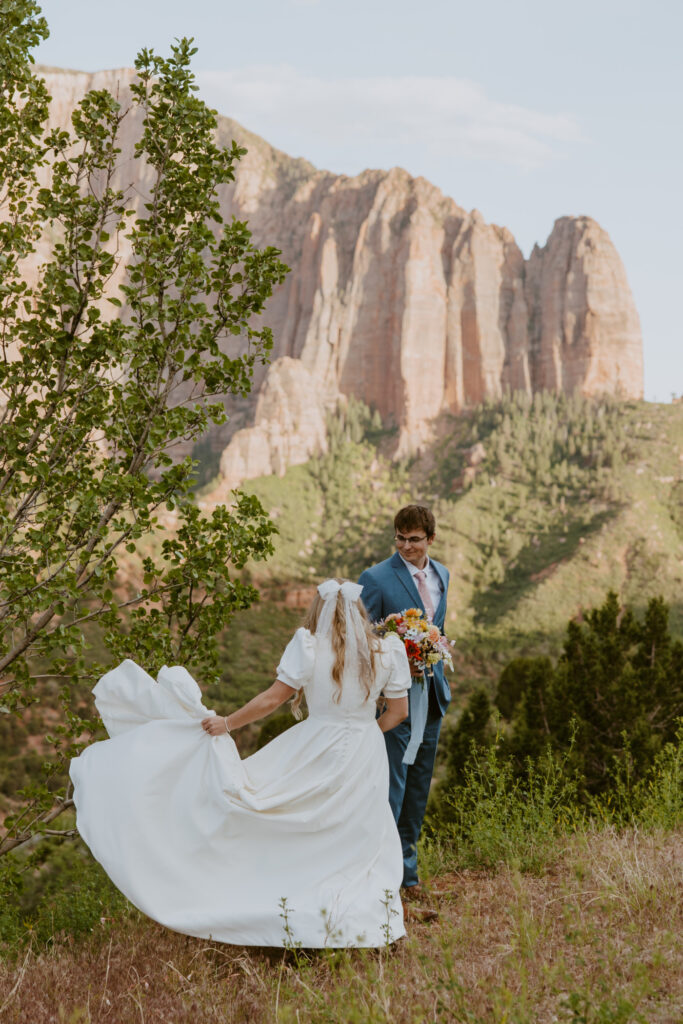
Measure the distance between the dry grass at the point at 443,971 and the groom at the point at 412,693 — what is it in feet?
1.67

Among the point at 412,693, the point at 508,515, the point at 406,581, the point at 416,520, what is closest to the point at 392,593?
the point at 406,581

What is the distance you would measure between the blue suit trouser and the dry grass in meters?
0.31

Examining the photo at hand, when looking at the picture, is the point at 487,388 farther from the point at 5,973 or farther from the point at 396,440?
the point at 5,973

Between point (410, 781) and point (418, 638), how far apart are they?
99 centimetres

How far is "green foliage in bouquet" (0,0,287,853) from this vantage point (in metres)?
4.59

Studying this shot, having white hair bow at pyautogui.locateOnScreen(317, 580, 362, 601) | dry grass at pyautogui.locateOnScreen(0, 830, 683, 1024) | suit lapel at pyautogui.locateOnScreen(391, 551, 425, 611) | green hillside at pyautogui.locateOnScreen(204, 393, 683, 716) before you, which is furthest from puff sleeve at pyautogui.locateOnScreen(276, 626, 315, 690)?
green hillside at pyautogui.locateOnScreen(204, 393, 683, 716)

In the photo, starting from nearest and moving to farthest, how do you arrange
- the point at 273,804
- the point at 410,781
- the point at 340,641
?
the point at 273,804, the point at 340,641, the point at 410,781

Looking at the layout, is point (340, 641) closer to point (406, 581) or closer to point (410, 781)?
point (406, 581)

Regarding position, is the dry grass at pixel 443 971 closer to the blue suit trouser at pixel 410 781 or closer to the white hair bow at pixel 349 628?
the blue suit trouser at pixel 410 781

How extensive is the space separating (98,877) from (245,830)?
5298 mm

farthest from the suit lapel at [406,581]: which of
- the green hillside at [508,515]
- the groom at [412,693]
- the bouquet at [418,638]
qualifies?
the green hillside at [508,515]

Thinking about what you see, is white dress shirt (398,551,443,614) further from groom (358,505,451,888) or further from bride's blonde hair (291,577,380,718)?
bride's blonde hair (291,577,380,718)

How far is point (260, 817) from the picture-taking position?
395 centimetres

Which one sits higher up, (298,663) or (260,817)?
(298,663)
